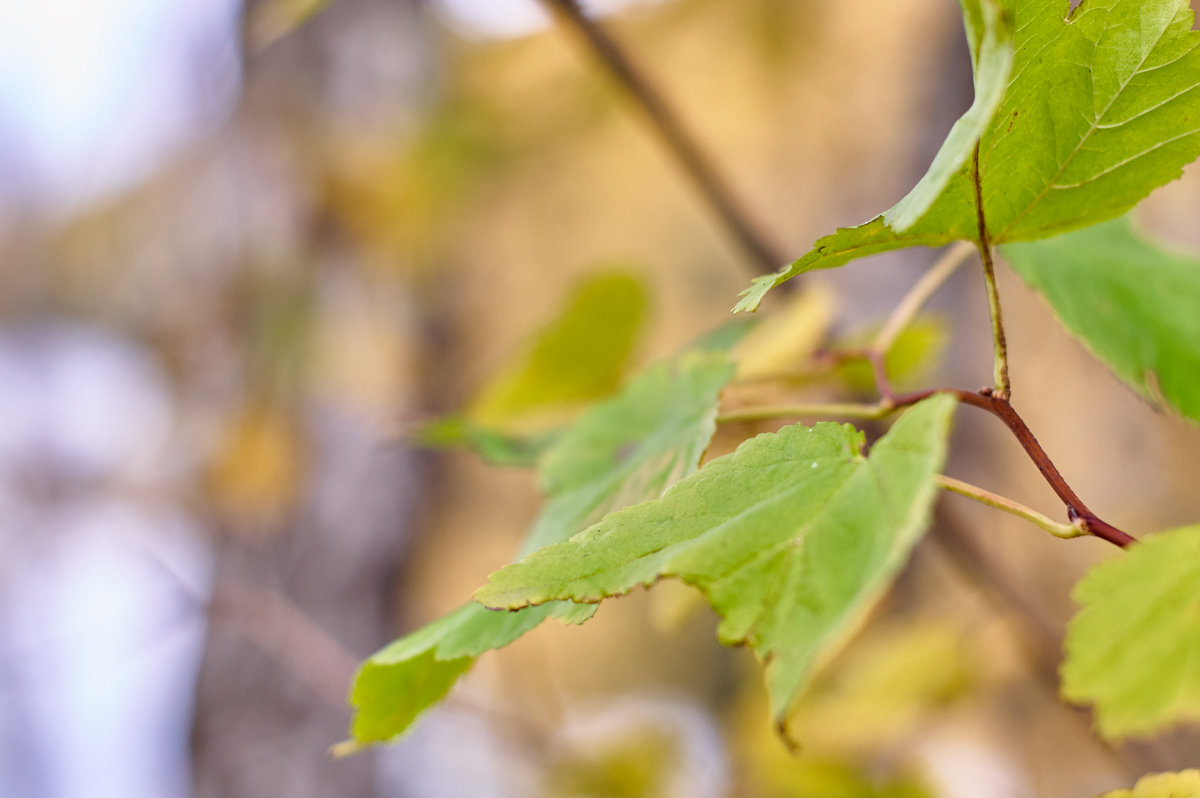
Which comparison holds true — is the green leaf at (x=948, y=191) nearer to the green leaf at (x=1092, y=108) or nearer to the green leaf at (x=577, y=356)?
the green leaf at (x=1092, y=108)

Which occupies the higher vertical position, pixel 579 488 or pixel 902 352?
pixel 579 488

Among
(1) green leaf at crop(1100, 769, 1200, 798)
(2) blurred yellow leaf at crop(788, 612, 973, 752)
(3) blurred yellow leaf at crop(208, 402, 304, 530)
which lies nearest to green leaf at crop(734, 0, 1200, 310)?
(1) green leaf at crop(1100, 769, 1200, 798)

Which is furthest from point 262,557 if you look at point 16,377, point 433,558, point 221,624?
point 16,377

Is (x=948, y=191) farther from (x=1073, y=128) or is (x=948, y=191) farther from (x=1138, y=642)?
(x=1138, y=642)

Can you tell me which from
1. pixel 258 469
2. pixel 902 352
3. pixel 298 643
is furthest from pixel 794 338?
pixel 258 469

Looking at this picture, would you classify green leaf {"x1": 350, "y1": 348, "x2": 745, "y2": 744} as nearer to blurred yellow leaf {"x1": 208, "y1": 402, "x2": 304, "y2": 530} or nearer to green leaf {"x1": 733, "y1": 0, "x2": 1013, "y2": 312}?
green leaf {"x1": 733, "y1": 0, "x2": 1013, "y2": 312}

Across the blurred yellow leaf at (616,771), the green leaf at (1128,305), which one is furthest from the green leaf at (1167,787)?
the blurred yellow leaf at (616,771)
